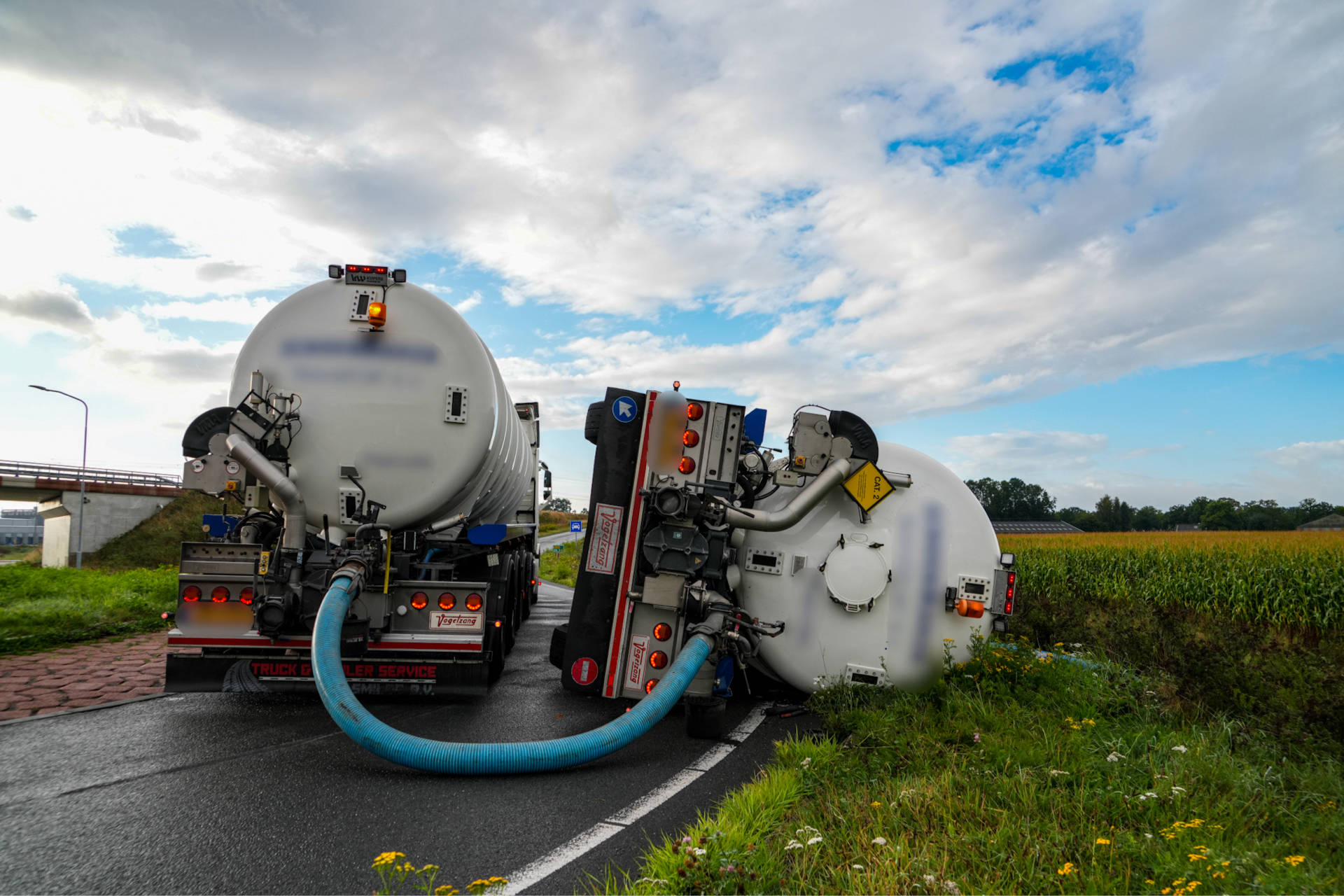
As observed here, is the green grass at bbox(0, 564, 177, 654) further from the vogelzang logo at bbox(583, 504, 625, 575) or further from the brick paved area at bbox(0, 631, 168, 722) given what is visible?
A: the vogelzang logo at bbox(583, 504, 625, 575)

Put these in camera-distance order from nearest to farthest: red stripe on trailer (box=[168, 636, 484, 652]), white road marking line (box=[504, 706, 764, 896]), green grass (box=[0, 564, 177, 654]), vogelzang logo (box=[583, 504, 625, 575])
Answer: white road marking line (box=[504, 706, 764, 896]) < red stripe on trailer (box=[168, 636, 484, 652]) < vogelzang logo (box=[583, 504, 625, 575]) < green grass (box=[0, 564, 177, 654])

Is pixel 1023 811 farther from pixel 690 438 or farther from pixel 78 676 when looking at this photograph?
pixel 78 676

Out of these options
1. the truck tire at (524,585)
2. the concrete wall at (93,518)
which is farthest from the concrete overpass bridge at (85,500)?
the truck tire at (524,585)

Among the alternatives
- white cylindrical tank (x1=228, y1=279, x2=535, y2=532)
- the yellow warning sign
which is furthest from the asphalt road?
the yellow warning sign

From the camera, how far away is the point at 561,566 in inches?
1147

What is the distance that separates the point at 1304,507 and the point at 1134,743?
248 ft

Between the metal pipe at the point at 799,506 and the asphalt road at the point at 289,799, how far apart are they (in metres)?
1.60

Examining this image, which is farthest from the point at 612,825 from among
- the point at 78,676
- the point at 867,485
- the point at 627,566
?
the point at 78,676

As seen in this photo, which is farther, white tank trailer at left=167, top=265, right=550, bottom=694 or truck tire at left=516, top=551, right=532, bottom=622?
truck tire at left=516, top=551, right=532, bottom=622

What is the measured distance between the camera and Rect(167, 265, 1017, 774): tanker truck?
6004mm

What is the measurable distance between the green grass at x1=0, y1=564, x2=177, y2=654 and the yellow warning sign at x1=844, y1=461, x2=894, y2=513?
949cm

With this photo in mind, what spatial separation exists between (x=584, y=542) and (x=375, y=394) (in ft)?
7.12

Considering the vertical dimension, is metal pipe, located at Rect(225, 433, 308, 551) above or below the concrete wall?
above

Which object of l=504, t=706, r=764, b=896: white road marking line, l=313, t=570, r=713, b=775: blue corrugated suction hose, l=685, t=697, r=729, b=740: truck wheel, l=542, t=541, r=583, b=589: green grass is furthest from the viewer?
l=542, t=541, r=583, b=589: green grass
